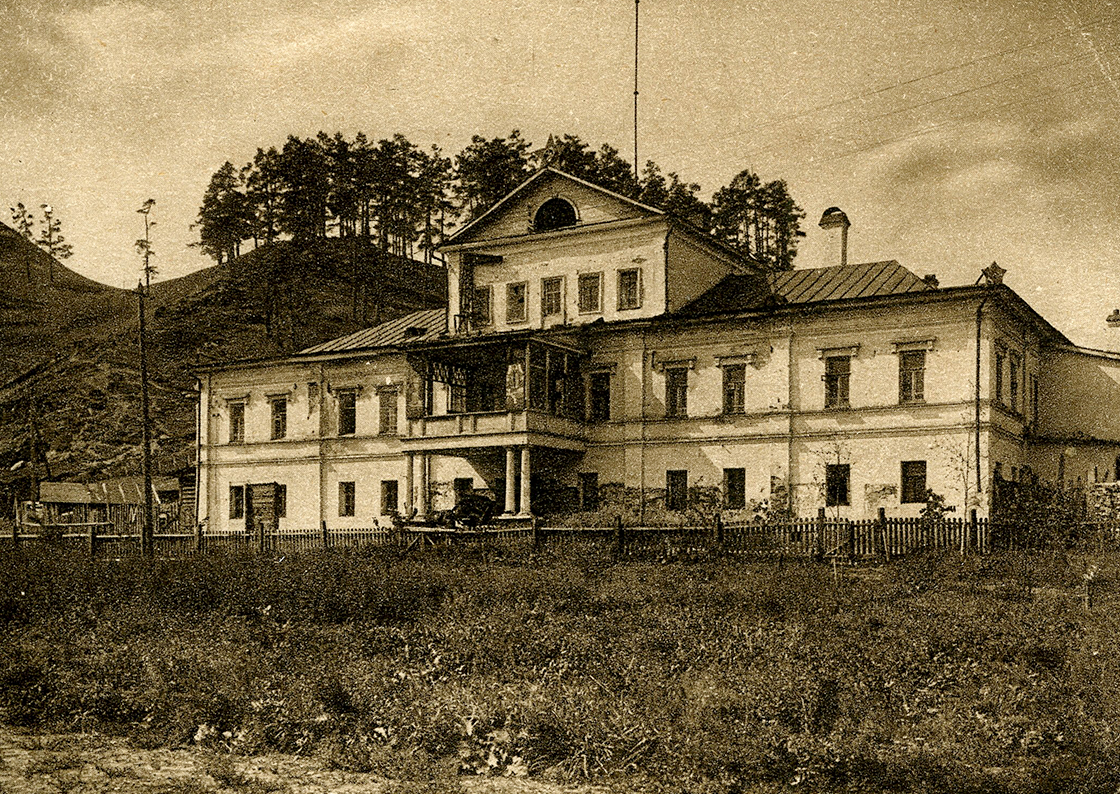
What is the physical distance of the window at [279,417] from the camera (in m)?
40.6

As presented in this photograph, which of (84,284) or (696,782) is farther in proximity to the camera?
(84,284)

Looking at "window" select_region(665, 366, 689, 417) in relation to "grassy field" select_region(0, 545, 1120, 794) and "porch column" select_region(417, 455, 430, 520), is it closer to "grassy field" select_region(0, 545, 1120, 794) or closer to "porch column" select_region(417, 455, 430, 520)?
"porch column" select_region(417, 455, 430, 520)

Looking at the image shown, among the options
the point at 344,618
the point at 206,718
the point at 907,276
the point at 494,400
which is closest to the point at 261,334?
the point at 494,400

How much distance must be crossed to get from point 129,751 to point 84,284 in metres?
116

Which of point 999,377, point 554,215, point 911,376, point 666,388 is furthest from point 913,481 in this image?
point 554,215

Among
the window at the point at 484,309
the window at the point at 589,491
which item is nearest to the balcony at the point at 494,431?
the window at the point at 589,491

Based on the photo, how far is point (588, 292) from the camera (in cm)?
3547

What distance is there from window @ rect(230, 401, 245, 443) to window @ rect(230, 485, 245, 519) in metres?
1.88

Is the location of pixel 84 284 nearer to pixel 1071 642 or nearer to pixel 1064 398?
pixel 1064 398

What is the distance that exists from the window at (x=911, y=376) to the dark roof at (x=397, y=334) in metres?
15.6

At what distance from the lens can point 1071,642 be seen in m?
14.6

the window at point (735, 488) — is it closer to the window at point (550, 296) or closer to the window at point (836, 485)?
the window at point (836, 485)

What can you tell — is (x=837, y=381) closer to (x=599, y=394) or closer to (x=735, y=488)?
(x=735, y=488)

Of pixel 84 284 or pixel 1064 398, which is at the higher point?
pixel 84 284
